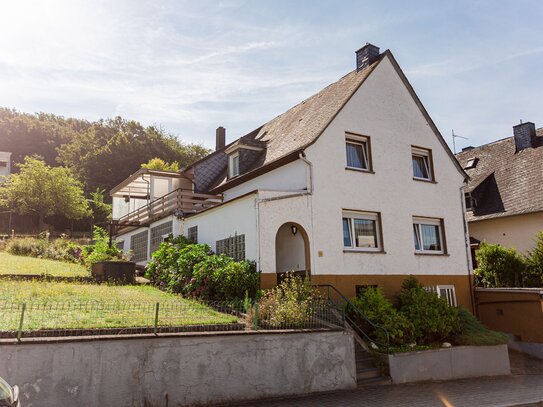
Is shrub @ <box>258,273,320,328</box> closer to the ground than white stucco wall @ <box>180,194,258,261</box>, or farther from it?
closer to the ground

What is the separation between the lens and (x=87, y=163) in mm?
56812

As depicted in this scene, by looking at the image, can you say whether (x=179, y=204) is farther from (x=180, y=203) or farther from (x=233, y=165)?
(x=233, y=165)

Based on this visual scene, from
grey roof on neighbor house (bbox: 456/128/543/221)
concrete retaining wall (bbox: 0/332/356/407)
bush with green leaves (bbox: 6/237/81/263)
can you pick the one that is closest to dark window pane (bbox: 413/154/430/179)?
grey roof on neighbor house (bbox: 456/128/543/221)

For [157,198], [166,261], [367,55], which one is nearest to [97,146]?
[157,198]

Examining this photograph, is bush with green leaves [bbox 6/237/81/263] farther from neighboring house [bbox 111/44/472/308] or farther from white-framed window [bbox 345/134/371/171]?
white-framed window [bbox 345/134/371/171]

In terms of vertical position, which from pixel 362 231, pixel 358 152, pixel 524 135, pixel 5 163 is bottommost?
pixel 362 231

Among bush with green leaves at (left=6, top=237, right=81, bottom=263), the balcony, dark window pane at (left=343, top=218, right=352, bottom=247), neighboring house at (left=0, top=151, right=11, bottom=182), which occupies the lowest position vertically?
dark window pane at (left=343, top=218, right=352, bottom=247)

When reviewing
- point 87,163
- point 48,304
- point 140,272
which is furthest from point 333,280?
point 87,163

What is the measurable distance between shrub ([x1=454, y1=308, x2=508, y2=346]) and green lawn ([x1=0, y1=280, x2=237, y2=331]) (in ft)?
23.9

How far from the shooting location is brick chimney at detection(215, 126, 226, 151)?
3018cm

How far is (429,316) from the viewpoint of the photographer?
45.6ft

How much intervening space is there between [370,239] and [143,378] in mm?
10354

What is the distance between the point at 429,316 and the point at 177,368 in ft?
26.6

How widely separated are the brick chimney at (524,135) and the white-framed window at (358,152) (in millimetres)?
14190
